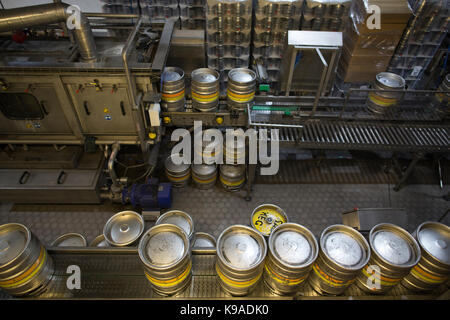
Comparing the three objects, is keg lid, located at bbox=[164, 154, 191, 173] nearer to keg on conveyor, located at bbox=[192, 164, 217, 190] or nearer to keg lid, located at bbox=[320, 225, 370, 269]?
keg on conveyor, located at bbox=[192, 164, 217, 190]

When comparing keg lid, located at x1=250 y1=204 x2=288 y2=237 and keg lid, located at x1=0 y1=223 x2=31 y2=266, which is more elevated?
keg lid, located at x1=0 y1=223 x2=31 y2=266

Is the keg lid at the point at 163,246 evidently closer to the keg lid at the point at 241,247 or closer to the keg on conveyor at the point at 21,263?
the keg lid at the point at 241,247

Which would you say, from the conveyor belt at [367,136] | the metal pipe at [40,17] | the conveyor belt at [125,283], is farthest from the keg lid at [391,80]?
the metal pipe at [40,17]

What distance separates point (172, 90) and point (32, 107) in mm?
2173

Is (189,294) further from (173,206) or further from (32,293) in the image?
(173,206)

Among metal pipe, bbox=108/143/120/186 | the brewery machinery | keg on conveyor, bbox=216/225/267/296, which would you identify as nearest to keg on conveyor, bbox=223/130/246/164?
the brewery machinery

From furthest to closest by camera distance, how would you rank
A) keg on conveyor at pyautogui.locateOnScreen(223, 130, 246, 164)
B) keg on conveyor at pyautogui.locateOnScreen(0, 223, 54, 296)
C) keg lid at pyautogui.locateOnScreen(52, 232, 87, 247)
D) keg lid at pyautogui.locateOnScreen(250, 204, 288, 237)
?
keg on conveyor at pyautogui.locateOnScreen(223, 130, 246, 164) → keg lid at pyautogui.locateOnScreen(250, 204, 288, 237) → keg lid at pyautogui.locateOnScreen(52, 232, 87, 247) → keg on conveyor at pyautogui.locateOnScreen(0, 223, 54, 296)

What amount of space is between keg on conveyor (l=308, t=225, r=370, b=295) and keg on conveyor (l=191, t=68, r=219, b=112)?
2.98m

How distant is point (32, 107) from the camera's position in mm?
4605

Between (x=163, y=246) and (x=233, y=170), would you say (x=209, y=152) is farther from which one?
(x=163, y=246)

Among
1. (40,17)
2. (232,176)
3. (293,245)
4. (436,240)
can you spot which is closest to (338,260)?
(293,245)

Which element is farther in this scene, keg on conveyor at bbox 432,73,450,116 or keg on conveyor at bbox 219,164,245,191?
keg on conveyor at bbox 219,164,245,191

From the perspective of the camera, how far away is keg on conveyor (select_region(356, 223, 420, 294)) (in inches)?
97.7

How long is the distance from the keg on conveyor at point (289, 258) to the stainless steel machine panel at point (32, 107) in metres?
3.83
